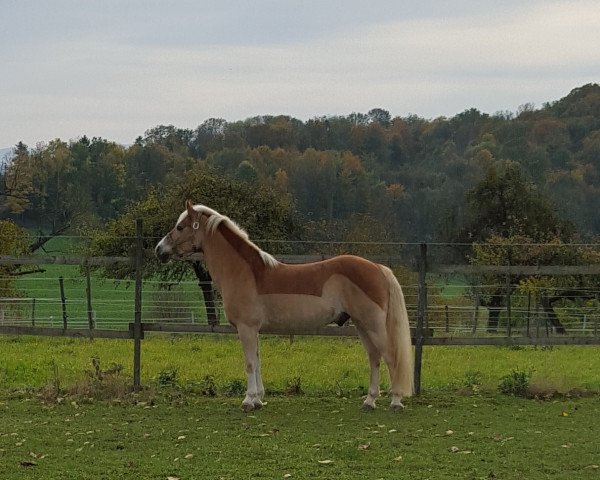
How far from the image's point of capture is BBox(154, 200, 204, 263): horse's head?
9266 mm

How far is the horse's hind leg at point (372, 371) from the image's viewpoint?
861 cm

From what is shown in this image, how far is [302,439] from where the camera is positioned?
7.05 meters

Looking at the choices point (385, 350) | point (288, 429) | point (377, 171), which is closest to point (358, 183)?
point (377, 171)

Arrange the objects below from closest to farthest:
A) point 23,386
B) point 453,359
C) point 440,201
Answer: point 23,386, point 453,359, point 440,201

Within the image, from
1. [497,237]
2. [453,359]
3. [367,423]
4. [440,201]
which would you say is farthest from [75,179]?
[367,423]

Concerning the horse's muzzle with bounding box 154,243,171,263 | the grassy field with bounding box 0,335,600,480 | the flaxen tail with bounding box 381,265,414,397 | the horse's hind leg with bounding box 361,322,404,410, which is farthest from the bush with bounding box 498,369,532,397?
the horse's muzzle with bounding box 154,243,171,263

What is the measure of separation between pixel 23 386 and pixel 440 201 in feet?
130

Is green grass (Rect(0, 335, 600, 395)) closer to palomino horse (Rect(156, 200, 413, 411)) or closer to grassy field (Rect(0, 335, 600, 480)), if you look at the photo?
grassy field (Rect(0, 335, 600, 480))

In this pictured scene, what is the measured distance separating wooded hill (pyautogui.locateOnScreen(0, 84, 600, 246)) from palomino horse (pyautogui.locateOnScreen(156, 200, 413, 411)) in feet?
67.0

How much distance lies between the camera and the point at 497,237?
111 ft

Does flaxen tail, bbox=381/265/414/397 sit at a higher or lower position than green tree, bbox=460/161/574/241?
lower

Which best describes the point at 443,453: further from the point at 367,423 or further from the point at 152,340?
the point at 152,340

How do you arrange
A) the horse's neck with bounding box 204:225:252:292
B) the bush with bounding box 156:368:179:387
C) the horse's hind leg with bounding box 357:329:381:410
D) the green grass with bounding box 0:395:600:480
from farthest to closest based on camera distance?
1. the bush with bounding box 156:368:179:387
2. the horse's neck with bounding box 204:225:252:292
3. the horse's hind leg with bounding box 357:329:381:410
4. the green grass with bounding box 0:395:600:480

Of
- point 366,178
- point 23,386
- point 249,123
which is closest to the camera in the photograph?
point 23,386
